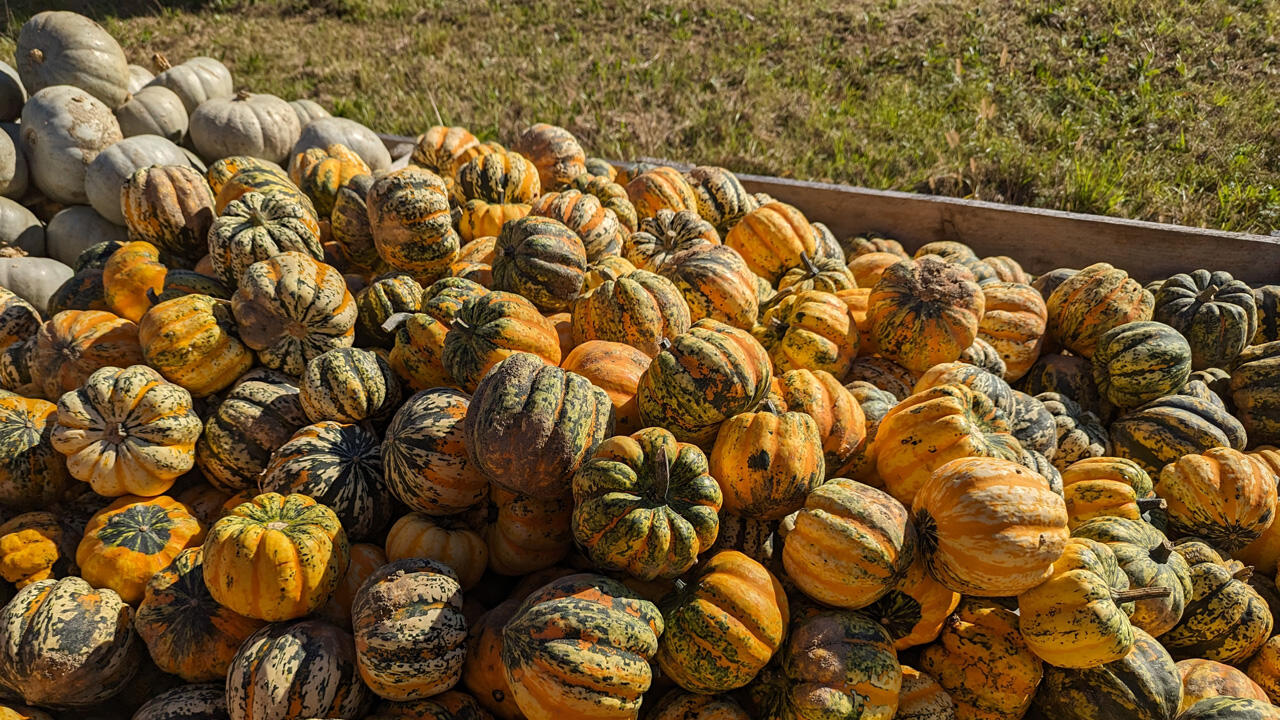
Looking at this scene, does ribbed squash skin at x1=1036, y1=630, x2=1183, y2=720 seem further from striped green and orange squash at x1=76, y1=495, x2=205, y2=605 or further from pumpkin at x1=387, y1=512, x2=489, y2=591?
striped green and orange squash at x1=76, y1=495, x2=205, y2=605

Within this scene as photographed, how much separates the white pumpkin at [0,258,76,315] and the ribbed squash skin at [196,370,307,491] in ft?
7.56

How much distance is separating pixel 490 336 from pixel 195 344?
4.55 feet

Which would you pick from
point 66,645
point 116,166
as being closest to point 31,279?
point 116,166

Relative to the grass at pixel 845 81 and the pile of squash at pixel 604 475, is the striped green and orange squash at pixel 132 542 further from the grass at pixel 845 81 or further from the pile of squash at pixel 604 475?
the grass at pixel 845 81

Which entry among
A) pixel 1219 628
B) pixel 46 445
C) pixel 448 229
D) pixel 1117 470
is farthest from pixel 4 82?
pixel 1219 628

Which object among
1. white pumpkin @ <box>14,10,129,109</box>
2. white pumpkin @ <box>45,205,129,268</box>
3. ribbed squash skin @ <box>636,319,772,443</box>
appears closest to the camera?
ribbed squash skin @ <box>636,319,772,443</box>

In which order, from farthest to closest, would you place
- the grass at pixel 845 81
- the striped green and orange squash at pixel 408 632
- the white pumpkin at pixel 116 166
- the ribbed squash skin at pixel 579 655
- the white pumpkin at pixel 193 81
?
the grass at pixel 845 81 → the white pumpkin at pixel 193 81 → the white pumpkin at pixel 116 166 → the striped green and orange squash at pixel 408 632 → the ribbed squash skin at pixel 579 655

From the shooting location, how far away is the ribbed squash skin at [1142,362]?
356cm

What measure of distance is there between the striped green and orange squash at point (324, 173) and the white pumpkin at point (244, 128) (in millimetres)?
801

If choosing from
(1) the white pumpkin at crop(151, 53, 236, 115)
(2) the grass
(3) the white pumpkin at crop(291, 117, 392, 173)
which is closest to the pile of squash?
(3) the white pumpkin at crop(291, 117, 392, 173)

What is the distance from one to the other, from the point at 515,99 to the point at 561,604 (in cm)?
753

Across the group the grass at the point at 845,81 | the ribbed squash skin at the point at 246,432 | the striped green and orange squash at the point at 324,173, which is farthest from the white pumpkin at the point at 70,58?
the ribbed squash skin at the point at 246,432

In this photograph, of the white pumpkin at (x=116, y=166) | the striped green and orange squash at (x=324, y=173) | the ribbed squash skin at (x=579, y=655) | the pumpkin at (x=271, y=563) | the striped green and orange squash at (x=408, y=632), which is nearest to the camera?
the ribbed squash skin at (x=579, y=655)

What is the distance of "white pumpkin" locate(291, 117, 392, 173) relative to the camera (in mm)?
5461
